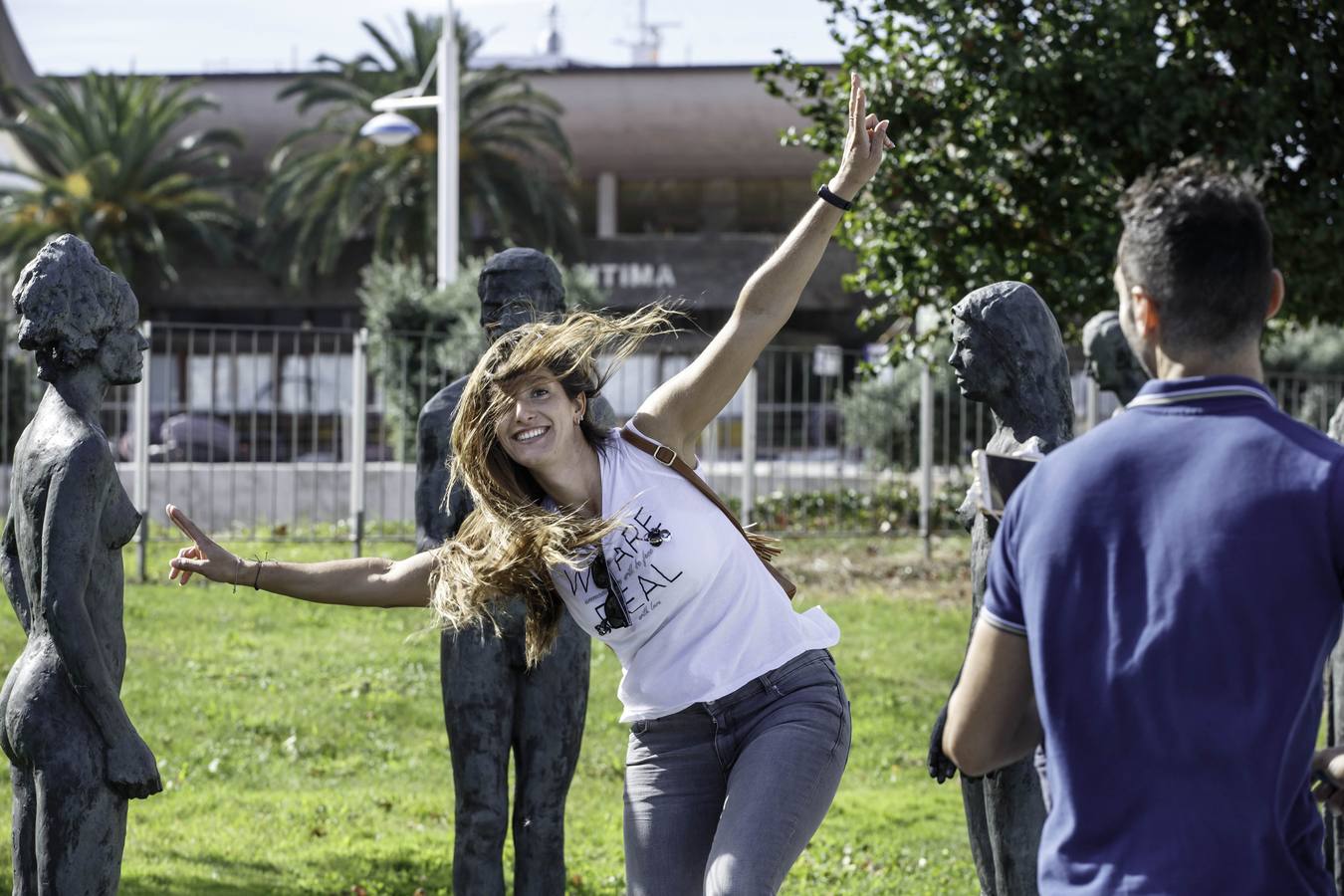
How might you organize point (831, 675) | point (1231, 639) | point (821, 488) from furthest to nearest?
point (821, 488), point (831, 675), point (1231, 639)

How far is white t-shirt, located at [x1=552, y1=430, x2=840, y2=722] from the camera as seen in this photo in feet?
10.2

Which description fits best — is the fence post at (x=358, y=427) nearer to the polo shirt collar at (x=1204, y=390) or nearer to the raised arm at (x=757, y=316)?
the raised arm at (x=757, y=316)

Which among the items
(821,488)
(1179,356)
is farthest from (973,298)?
(821,488)

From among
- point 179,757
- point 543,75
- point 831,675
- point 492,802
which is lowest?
point 179,757

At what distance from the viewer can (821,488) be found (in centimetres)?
1407

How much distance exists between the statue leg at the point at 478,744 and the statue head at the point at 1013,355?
1.62 metres

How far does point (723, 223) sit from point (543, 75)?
7889mm

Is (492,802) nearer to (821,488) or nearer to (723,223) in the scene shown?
(821,488)

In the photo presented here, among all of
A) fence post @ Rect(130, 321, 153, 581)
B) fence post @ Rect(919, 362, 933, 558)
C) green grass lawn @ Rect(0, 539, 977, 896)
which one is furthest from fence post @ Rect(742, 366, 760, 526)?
fence post @ Rect(130, 321, 153, 581)

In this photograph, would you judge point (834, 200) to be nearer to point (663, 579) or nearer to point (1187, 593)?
point (663, 579)

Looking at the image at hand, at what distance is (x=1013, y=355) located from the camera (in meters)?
4.03

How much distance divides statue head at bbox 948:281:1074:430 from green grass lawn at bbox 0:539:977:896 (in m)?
1.82

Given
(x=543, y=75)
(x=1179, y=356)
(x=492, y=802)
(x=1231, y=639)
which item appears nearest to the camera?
(x=1231, y=639)

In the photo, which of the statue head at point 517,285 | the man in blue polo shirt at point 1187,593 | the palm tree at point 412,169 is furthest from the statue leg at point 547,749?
the palm tree at point 412,169
